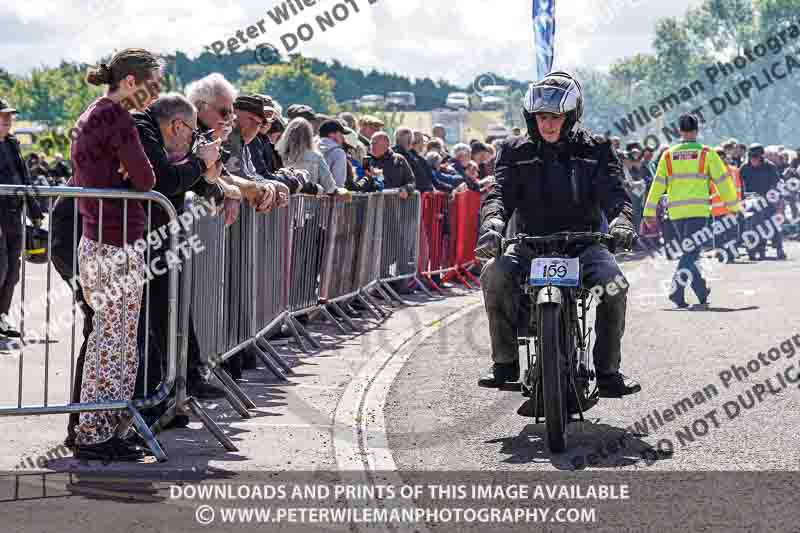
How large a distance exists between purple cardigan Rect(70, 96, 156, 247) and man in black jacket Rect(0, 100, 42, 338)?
477 cm

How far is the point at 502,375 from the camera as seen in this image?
817 cm

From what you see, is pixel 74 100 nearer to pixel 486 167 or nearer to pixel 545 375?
pixel 486 167

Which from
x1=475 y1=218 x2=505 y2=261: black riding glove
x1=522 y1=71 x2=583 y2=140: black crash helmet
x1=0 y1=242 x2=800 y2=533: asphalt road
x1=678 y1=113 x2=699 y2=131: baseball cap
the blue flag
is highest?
the blue flag

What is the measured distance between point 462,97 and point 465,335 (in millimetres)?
145984

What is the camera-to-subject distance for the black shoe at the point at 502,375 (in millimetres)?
8156

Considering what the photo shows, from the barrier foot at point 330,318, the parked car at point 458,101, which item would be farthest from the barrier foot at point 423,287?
the parked car at point 458,101

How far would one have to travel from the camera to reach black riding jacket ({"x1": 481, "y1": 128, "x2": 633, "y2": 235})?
8242 mm

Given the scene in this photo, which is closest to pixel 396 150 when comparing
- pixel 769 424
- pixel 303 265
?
pixel 303 265


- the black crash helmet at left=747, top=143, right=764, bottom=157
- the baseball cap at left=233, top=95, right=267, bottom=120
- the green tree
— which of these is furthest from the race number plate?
the green tree

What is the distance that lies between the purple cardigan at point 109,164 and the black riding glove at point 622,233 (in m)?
2.45

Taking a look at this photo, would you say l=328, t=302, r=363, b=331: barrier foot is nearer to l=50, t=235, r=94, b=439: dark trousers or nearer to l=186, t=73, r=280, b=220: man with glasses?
l=186, t=73, r=280, b=220: man with glasses

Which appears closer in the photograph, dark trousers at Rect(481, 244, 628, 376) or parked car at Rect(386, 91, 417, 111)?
dark trousers at Rect(481, 244, 628, 376)

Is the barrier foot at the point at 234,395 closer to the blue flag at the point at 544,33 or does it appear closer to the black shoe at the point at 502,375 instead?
the black shoe at the point at 502,375

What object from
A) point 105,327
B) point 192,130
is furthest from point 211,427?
point 192,130
